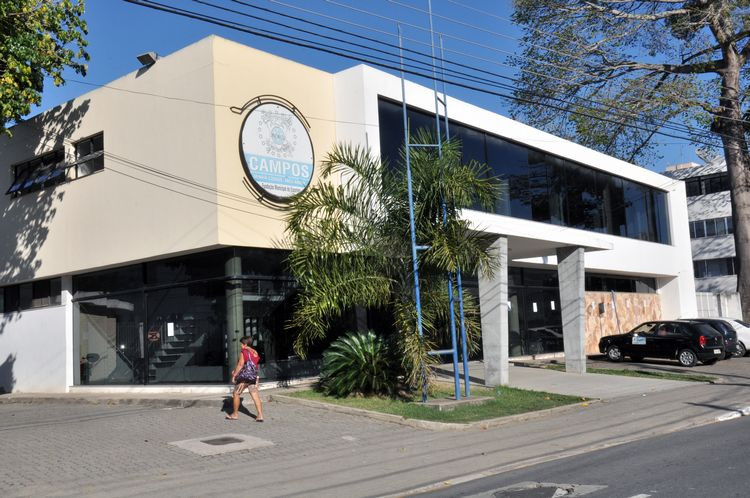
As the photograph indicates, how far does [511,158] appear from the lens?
76.5 ft

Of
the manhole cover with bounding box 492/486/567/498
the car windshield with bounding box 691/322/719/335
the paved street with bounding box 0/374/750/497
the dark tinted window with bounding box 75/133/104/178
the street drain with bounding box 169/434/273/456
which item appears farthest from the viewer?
the car windshield with bounding box 691/322/719/335

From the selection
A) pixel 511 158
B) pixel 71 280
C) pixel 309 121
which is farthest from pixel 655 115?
pixel 71 280

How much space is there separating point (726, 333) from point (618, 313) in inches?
238

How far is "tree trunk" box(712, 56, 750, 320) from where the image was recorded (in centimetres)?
3079

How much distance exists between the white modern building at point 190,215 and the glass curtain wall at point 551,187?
0.29ft

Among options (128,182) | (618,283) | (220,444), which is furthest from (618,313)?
(220,444)

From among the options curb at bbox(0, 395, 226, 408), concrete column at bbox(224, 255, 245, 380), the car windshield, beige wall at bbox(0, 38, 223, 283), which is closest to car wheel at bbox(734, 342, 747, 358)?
the car windshield

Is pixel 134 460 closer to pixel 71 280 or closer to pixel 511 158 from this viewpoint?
pixel 71 280

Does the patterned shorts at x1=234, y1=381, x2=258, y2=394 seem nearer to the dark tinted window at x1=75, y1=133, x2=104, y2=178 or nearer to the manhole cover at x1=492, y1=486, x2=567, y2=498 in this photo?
the manhole cover at x1=492, y1=486, x2=567, y2=498

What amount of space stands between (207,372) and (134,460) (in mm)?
6314

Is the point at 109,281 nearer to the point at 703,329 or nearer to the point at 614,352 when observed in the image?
the point at 614,352

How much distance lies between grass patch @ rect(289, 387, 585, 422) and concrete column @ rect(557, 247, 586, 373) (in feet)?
14.0

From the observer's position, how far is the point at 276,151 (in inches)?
661

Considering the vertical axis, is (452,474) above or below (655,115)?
below
